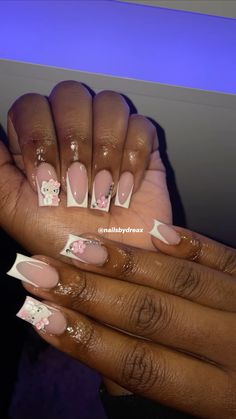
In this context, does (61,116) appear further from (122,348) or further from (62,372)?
(62,372)

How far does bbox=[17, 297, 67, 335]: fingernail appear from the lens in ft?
1.98

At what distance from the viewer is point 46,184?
0.66 metres

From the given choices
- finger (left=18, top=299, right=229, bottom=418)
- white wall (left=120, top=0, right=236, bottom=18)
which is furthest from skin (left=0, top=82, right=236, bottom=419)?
white wall (left=120, top=0, right=236, bottom=18)

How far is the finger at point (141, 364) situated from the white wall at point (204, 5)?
0.55m

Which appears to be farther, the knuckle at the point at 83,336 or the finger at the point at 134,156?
the finger at the point at 134,156

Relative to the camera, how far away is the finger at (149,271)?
24.3 inches

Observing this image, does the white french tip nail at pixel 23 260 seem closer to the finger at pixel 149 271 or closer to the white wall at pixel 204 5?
the finger at pixel 149 271

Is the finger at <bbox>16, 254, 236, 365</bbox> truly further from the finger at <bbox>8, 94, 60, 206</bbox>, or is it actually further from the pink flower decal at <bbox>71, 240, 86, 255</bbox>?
the finger at <bbox>8, 94, 60, 206</bbox>

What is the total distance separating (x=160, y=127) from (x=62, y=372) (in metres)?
0.98

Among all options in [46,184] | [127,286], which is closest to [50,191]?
[46,184]

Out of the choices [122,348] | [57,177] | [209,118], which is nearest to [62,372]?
[122,348]

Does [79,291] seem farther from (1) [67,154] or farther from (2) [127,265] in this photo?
(1) [67,154]

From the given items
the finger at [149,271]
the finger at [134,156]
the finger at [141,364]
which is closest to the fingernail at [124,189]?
the finger at [134,156]

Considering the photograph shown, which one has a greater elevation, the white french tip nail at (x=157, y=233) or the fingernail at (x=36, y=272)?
the white french tip nail at (x=157, y=233)
